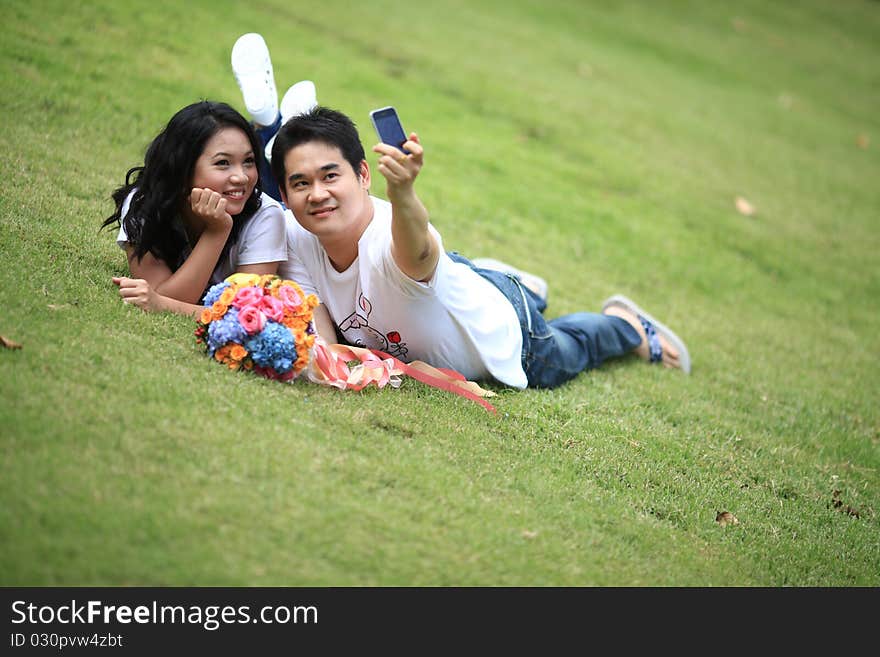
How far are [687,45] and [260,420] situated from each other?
552 inches

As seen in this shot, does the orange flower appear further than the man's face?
No

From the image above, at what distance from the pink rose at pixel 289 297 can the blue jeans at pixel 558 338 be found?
44.3 inches

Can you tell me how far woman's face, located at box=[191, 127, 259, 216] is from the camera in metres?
3.92

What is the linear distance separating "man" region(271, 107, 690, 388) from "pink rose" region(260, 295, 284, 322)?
1.43 feet

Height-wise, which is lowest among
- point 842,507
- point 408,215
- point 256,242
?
point 842,507

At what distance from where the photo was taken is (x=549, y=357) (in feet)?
15.1

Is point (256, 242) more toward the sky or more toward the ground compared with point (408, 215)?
more toward the ground

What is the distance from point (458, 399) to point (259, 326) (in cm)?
97

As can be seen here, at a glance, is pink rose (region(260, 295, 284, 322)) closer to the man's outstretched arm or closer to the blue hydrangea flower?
the blue hydrangea flower

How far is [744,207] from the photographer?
365 inches

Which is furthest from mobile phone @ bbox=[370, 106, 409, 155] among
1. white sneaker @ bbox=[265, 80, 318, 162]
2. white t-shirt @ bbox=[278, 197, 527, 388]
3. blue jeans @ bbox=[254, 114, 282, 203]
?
white sneaker @ bbox=[265, 80, 318, 162]

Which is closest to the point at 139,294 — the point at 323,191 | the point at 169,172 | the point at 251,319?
the point at 169,172

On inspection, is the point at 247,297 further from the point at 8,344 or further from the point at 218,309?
the point at 8,344
